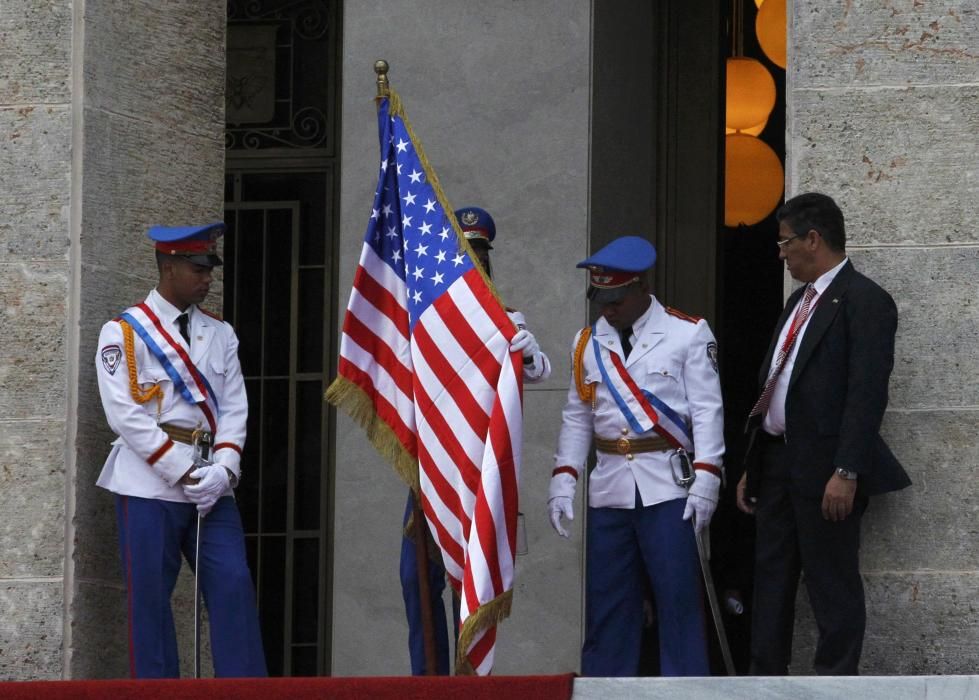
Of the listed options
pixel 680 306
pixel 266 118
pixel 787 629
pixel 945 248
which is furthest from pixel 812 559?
pixel 266 118

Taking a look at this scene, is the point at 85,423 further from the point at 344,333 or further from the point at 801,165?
the point at 801,165

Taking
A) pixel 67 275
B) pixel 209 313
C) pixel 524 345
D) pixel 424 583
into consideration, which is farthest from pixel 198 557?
pixel 524 345

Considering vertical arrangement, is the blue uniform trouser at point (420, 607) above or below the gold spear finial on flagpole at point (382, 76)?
below

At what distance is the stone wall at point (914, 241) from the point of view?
34.8 ft

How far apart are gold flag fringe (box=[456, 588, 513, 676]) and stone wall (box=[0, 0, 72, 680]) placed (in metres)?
1.97

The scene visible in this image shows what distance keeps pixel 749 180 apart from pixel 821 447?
4999 mm

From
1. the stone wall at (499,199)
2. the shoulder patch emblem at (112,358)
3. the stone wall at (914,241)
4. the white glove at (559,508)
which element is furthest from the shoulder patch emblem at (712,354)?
the stone wall at (499,199)

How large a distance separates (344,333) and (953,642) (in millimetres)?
2996

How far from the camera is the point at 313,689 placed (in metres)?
9.69

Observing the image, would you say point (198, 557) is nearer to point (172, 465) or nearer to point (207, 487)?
point (207, 487)

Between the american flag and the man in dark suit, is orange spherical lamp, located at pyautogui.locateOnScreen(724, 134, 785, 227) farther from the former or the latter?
the man in dark suit

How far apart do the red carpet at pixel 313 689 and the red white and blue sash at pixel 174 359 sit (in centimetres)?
164

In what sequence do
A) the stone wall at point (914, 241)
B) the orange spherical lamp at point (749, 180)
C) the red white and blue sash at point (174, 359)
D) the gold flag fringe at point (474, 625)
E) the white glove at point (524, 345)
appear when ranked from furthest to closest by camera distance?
the orange spherical lamp at point (749, 180), the red white and blue sash at point (174, 359), the white glove at point (524, 345), the stone wall at point (914, 241), the gold flag fringe at point (474, 625)

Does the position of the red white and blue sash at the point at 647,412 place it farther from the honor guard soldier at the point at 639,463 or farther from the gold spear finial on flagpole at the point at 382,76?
the gold spear finial on flagpole at the point at 382,76
